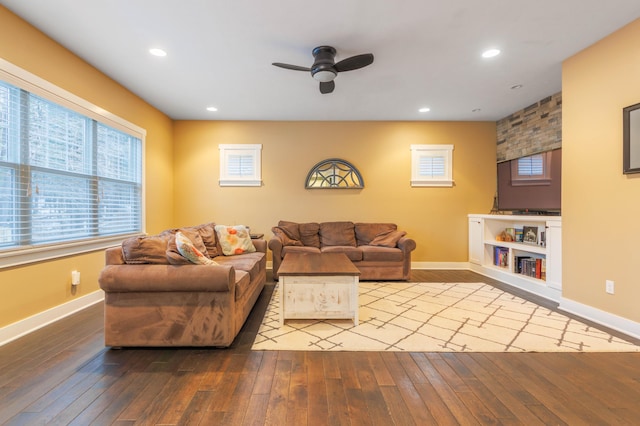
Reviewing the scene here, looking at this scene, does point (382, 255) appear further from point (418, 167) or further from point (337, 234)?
point (418, 167)

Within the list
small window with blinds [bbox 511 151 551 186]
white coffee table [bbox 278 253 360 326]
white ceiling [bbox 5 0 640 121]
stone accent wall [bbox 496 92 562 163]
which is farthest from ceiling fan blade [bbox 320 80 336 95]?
stone accent wall [bbox 496 92 562 163]

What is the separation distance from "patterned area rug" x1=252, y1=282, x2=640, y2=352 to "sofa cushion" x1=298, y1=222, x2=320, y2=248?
5.06ft

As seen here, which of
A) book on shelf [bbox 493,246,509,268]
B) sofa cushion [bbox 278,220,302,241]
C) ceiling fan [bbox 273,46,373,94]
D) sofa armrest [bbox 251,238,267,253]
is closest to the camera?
ceiling fan [bbox 273,46,373,94]

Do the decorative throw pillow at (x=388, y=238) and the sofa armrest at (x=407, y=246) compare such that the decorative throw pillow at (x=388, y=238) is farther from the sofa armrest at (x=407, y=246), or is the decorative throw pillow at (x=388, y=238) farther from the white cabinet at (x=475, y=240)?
the white cabinet at (x=475, y=240)

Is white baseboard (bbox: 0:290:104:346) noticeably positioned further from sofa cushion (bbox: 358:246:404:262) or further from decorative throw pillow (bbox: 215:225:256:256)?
sofa cushion (bbox: 358:246:404:262)

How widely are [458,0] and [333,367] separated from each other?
298 centimetres

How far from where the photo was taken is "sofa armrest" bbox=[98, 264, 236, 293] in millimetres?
2074

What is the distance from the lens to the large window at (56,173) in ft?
7.69

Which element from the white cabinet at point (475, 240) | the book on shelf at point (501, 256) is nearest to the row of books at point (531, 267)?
the book on shelf at point (501, 256)

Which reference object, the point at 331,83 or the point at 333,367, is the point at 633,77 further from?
the point at 333,367

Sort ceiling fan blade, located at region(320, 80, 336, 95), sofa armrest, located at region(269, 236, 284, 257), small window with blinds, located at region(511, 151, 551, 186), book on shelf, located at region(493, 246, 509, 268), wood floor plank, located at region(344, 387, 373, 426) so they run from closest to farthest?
wood floor plank, located at region(344, 387, 373, 426) → ceiling fan blade, located at region(320, 80, 336, 95) → small window with blinds, located at region(511, 151, 551, 186) → sofa armrest, located at region(269, 236, 284, 257) → book on shelf, located at region(493, 246, 509, 268)

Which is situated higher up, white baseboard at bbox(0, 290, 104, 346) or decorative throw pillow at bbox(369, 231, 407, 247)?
decorative throw pillow at bbox(369, 231, 407, 247)

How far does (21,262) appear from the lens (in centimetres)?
240

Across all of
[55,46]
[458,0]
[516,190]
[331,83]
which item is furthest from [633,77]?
[55,46]
